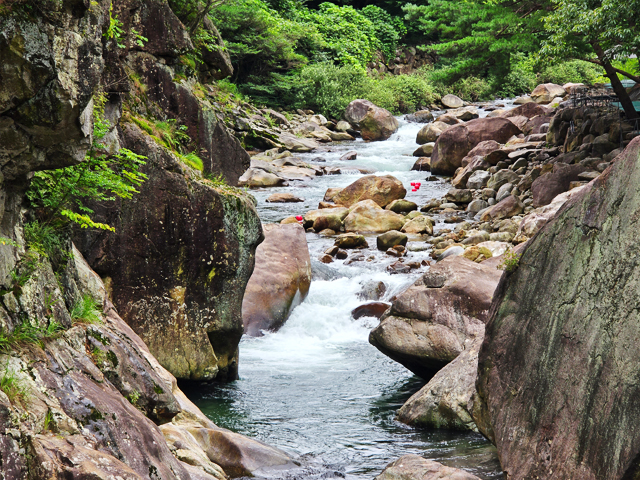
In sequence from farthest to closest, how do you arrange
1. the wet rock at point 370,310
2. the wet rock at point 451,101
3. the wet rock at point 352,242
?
the wet rock at point 451,101, the wet rock at point 352,242, the wet rock at point 370,310

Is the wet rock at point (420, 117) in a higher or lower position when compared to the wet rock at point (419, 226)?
higher

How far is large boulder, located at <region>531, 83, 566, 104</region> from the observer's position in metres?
33.3

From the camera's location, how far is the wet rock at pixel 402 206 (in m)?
19.0

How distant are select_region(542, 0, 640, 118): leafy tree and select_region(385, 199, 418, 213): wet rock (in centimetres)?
552

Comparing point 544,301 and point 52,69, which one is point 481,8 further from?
point 52,69

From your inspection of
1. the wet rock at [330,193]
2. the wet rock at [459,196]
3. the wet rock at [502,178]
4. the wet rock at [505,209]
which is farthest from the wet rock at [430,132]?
the wet rock at [505,209]

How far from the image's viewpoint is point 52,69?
3.34 m

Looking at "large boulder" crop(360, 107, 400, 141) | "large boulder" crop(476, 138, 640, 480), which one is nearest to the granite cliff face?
"large boulder" crop(476, 138, 640, 480)

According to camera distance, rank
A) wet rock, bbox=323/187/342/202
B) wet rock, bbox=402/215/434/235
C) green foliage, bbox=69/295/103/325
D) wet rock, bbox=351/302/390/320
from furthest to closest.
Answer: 1. wet rock, bbox=323/187/342/202
2. wet rock, bbox=402/215/434/235
3. wet rock, bbox=351/302/390/320
4. green foliage, bbox=69/295/103/325

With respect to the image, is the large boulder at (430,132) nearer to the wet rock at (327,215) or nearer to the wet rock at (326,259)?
the wet rock at (327,215)

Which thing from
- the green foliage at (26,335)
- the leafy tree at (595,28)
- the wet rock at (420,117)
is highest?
the wet rock at (420,117)

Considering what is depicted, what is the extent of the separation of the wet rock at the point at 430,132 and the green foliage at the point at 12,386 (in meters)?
26.4

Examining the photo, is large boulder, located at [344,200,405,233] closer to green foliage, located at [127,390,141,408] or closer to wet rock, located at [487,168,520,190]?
wet rock, located at [487,168,520,190]

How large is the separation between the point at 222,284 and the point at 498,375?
12.8ft
